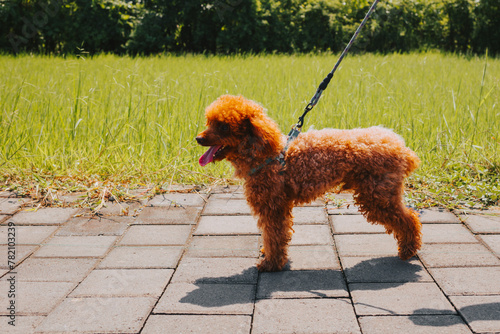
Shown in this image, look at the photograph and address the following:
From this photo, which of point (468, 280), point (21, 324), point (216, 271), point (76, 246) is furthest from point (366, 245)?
point (21, 324)

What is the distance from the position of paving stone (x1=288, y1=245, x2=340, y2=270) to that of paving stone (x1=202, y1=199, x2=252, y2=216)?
0.76 meters

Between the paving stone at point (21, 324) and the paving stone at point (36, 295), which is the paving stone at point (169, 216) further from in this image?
the paving stone at point (21, 324)

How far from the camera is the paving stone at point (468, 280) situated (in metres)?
2.64

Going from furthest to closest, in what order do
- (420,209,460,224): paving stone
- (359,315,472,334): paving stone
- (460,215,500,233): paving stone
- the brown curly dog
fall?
1. (420,209,460,224): paving stone
2. (460,215,500,233): paving stone
3. the brown curly dog
4. (359,315,472,334): paving stone

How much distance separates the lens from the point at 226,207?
4023 mm

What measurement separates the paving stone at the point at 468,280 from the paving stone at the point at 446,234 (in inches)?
16.9

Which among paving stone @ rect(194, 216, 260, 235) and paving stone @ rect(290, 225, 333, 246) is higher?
paving stone @ rect(290, 225, 333, 246)

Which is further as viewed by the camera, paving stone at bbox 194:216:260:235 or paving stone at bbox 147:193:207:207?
paving stone at bbox 147:193:207:207

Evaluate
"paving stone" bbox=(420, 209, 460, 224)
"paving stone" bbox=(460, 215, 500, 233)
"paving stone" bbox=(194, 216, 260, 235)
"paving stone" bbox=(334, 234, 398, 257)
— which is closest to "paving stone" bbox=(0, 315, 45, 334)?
"paving stone" bbox=(194, 216, 260, 235)

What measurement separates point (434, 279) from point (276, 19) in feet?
37.9

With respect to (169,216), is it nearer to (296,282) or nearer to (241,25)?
(296,282)

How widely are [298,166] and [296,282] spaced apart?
2.27ft

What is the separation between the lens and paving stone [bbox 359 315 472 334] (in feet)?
7.47

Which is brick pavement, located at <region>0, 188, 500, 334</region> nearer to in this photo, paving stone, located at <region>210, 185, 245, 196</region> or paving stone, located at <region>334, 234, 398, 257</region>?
paving stone, located at <region>334, 234, 398, 257</region>
